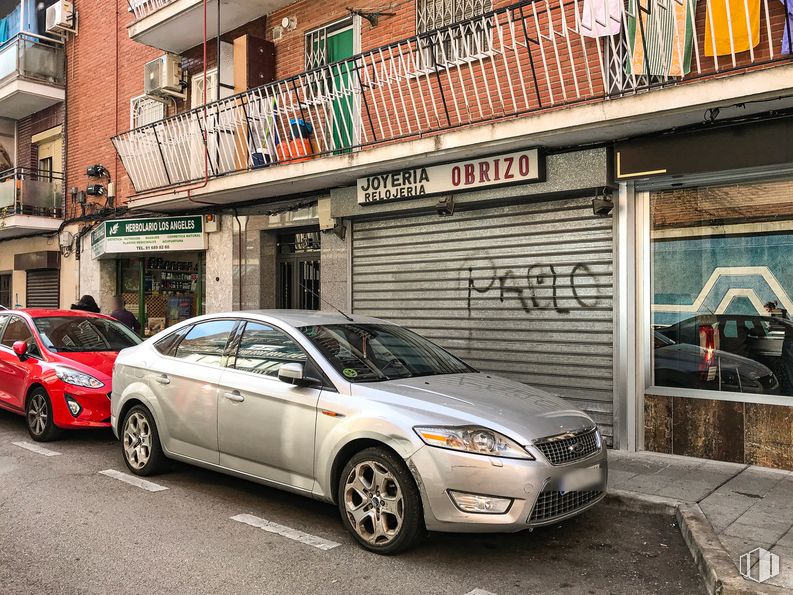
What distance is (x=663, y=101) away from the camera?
249 inches

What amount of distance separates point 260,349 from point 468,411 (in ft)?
6.28

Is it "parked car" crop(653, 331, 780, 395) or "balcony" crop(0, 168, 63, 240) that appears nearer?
"parked car" crop(653, 331, 780, 395)

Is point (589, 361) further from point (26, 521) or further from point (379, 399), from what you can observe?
point (26, 521)

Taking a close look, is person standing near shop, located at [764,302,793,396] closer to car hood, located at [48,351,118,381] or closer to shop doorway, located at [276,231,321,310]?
shop doorway, located at [276,231,321,310]

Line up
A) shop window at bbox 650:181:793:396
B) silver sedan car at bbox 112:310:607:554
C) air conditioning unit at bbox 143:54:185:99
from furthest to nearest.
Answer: air conditioning unit at bbox 143:54:185:99
shop window at bbox 650:181:793:396
silver sedan car at bbox 112:310:607:554

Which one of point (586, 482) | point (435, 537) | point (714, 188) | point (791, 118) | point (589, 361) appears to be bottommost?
point (435, 537)

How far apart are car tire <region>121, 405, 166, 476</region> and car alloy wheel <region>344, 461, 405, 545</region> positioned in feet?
7.73

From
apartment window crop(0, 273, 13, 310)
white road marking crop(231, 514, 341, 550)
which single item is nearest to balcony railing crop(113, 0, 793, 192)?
white road marking crop(231, 514, 341, 550)

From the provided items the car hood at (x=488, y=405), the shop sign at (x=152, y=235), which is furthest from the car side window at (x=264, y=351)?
the shop sign at (x=152, y=235)

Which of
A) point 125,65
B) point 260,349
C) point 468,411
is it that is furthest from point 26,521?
point 125,65

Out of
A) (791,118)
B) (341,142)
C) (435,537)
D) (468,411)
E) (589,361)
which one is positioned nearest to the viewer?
(468,411)

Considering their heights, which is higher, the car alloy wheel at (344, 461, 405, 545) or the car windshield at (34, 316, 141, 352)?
the car windshield at (34, 316, 141, 352)

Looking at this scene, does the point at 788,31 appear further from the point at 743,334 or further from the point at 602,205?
the point at 743,334

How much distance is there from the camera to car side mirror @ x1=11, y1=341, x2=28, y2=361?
26.2 feet
